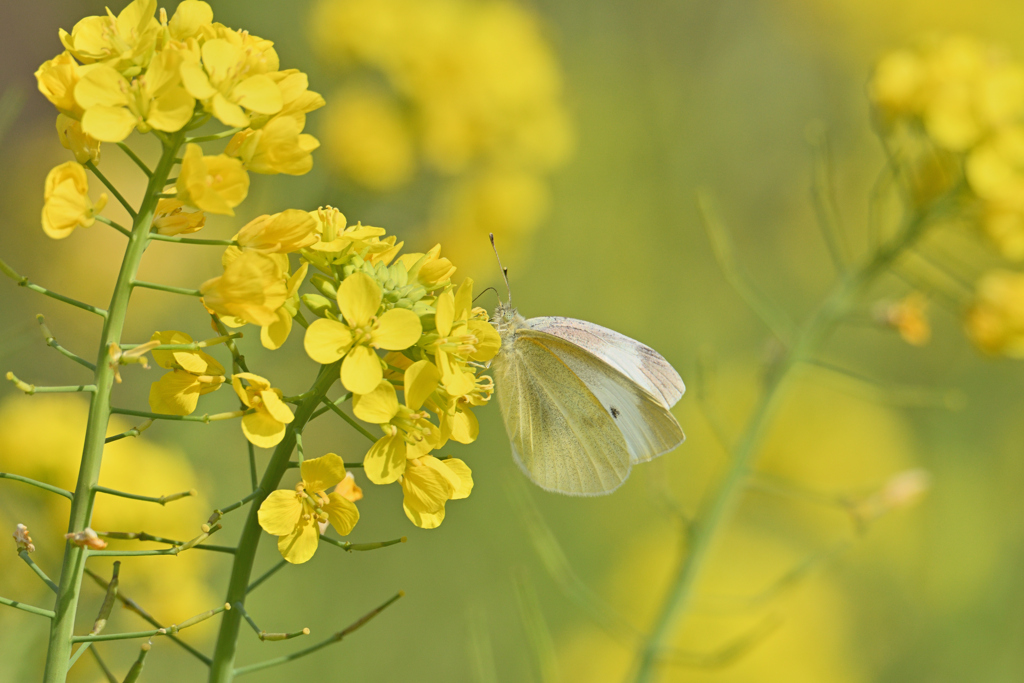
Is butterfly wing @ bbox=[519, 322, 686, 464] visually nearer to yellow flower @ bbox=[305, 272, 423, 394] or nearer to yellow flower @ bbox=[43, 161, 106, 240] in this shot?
yellow flower @ bbox=[305, 272, 423, 394]

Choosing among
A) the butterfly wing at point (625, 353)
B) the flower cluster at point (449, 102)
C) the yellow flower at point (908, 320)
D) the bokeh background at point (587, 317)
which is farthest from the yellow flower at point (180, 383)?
the flower cluster at point (449, 102)

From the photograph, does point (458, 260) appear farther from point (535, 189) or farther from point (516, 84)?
point (516, 84)

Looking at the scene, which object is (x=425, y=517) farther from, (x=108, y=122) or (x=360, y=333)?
(x=108, y=122)

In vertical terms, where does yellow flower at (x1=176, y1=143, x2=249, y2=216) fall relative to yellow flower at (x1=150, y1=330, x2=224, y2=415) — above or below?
above

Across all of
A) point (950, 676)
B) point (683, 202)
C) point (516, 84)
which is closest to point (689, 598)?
point (516, 84)

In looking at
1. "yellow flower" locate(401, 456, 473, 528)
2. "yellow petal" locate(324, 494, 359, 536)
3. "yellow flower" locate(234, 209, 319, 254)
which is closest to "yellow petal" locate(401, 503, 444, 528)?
"yellow flower" locate(401, 456, 473, 528)

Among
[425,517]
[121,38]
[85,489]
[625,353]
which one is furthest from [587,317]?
[85,489]

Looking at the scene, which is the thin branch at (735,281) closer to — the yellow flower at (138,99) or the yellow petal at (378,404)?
the yellow petal at (378,404)
